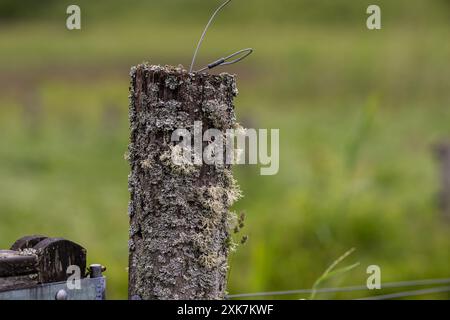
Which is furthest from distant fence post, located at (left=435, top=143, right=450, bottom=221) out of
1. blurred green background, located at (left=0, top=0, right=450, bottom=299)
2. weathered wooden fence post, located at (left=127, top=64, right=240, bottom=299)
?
weathered wooden fence post, located at (left=127, top=64, right=240, bottom=299)

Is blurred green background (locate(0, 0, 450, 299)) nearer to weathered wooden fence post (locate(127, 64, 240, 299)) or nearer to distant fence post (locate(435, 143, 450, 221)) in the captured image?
distant fence post (locate(435, 143, 450, 221))

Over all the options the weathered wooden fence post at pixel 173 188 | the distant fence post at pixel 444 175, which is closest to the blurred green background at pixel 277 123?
the distant fence post at pixel 444 175

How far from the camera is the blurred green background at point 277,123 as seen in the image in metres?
Result: 7.55

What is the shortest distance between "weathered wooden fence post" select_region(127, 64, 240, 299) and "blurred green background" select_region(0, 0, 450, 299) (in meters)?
1.67

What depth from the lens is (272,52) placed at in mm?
21141

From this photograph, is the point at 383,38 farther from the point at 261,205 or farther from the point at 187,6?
the point at 261,205

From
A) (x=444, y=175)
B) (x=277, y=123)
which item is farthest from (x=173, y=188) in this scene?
(x=277, y=123)

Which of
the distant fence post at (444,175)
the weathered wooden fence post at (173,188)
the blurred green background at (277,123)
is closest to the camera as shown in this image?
the weathered wooden fence post at (173,188)

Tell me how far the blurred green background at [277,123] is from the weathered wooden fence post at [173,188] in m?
1.67

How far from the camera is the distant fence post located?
8.40 metres

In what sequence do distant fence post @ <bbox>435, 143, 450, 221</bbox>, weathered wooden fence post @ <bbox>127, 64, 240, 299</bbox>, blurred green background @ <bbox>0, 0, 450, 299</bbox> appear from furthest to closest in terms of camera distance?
1. distant fence post @ <bbox>435, 143, 450, 221</bbox>
2. blurred green background @ <bbox>0, 0, 450, 299</bbox>
3. weathered wooden fence post @ <bbox>127, 64, 240, 299</bbox>

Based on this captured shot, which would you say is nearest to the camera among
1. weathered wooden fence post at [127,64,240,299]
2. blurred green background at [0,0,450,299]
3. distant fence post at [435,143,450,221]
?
weathered wooden fence post at [127,64,240,299]

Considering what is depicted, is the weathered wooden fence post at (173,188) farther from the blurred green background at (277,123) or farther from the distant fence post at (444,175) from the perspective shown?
the distant fence post at (444,175)
